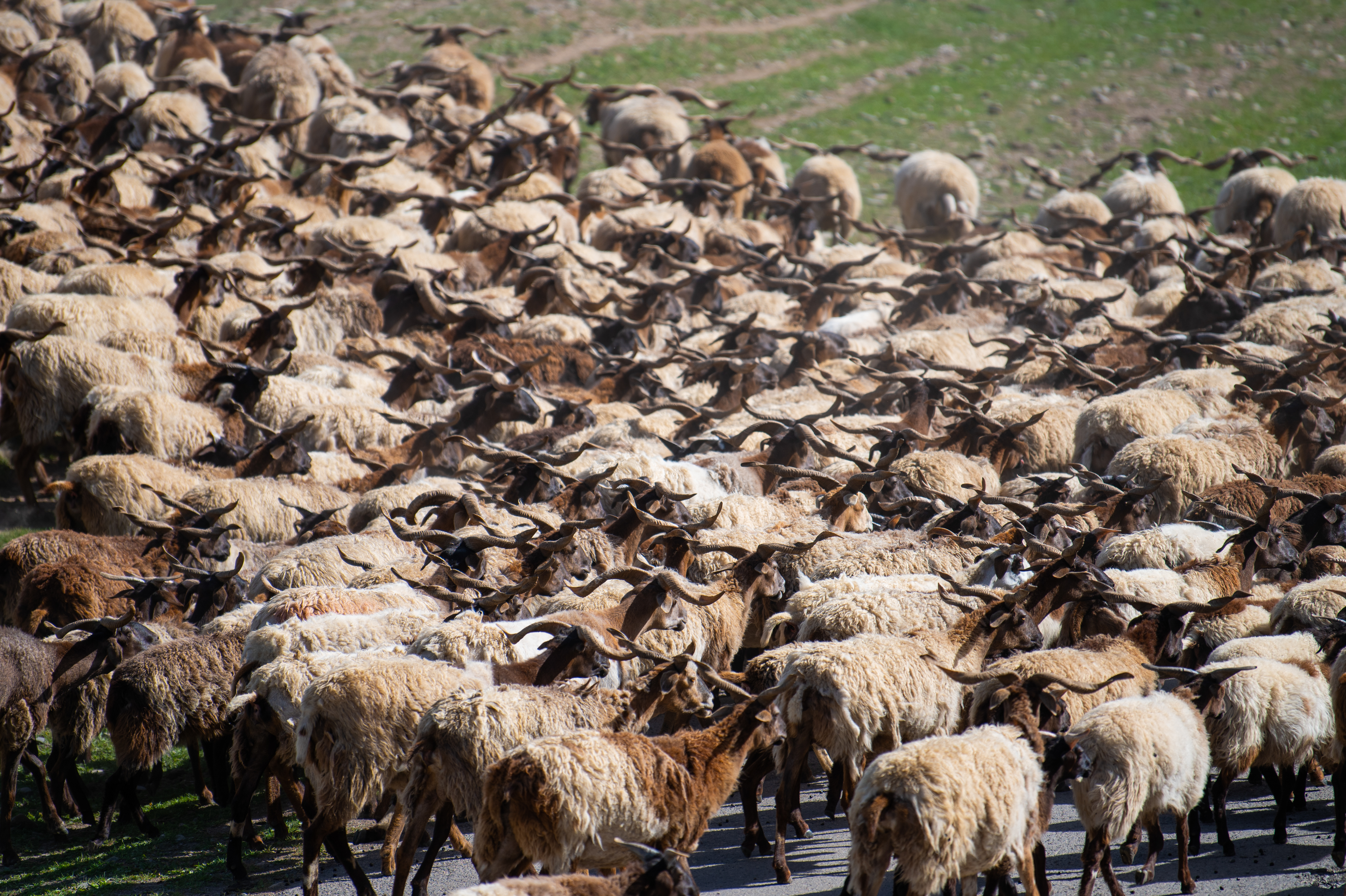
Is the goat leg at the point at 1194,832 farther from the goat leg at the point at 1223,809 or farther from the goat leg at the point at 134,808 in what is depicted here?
the goat leg at the point at 134,808

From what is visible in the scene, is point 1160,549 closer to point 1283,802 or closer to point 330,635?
point 1283,802

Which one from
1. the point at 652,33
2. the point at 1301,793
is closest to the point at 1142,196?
the point at 652,33

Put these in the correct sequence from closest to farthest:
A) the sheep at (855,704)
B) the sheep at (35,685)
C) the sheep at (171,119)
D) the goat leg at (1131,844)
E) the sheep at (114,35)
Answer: the sheep at (855,704)
the goat leg at (1131,844)
the sheep at (35,685)
the sheep at (171,119)
the sheep at (114,35)

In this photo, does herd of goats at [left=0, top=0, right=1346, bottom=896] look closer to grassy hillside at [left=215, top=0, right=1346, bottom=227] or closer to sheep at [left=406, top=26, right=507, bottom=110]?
sheep at [left=406, top=26, right=507, bottom=110]

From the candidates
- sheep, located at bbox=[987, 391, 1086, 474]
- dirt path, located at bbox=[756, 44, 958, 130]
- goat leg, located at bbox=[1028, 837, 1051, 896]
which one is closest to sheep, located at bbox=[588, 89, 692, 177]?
dirt path, located at bbox=[756, 44, 958, 130]

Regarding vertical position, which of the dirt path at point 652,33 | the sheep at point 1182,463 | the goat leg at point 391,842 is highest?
the dirt path at point 652,33

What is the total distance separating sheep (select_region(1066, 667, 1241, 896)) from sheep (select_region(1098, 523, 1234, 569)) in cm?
317

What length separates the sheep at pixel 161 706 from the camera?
26.0 ft

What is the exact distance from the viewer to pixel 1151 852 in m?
7.14

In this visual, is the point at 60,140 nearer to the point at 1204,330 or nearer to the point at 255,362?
the point at 255,362

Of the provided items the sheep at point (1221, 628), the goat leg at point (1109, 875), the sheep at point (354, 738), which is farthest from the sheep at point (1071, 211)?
the sheep at point (354, 738)

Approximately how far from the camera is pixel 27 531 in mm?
13016

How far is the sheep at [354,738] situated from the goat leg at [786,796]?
1.74m

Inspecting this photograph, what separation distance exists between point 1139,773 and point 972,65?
38.5m
